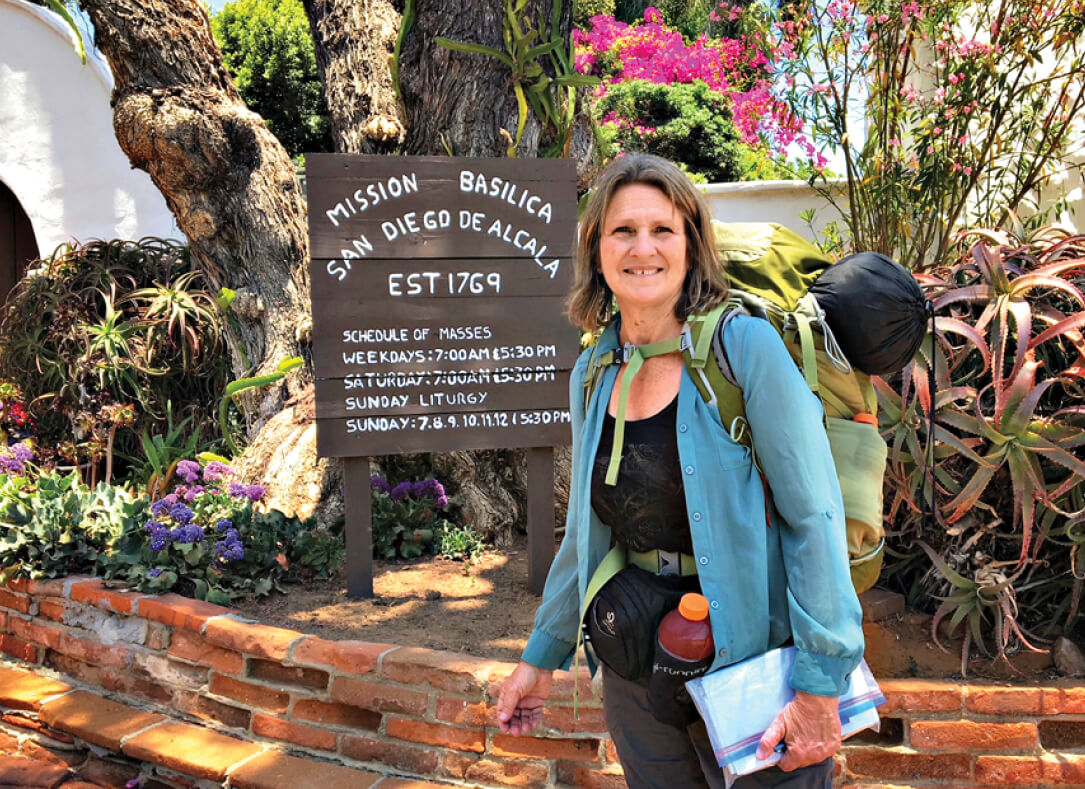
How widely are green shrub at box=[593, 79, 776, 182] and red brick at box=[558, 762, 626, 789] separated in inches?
391

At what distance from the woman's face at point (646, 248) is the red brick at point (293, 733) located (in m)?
2.07

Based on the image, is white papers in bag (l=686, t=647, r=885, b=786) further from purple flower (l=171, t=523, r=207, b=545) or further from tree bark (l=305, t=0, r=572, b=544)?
tree bark (l=305, t=0, r=572, b=544)

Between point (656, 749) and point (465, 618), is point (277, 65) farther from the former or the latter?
point (656, 749)

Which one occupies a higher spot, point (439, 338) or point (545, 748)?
point (439, 338)

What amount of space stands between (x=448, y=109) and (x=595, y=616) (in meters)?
3.53

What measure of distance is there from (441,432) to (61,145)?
231 inches

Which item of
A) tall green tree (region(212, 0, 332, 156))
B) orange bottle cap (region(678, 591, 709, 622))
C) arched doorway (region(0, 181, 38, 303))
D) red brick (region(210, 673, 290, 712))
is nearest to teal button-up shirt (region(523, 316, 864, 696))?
orange bottle cap (region(678, 591, 709, 622))

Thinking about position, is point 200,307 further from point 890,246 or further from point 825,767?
point 825,767

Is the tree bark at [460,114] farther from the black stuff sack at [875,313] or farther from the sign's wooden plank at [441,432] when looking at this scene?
the black stuff sack at [875,313]

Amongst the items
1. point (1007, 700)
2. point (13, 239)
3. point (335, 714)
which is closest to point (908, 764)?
point (1007, 700)

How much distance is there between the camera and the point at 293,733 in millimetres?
3070

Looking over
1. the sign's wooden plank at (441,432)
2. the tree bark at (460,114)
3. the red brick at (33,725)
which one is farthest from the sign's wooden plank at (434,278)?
the red brick at (33,725)

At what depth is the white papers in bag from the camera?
4.67ft

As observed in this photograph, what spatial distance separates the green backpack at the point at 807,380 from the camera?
5.16 feet
